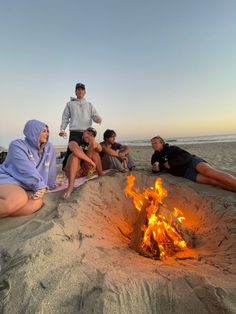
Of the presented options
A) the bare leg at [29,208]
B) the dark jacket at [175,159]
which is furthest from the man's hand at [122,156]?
the bare leg at [29,208]

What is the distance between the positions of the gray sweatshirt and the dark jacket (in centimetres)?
166

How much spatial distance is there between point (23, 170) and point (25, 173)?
5cm

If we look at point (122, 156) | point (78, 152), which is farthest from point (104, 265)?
point (122, 156)

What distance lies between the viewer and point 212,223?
3.39 metres

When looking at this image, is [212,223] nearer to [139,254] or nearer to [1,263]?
[139,254]

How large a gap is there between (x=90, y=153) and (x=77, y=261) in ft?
8.44

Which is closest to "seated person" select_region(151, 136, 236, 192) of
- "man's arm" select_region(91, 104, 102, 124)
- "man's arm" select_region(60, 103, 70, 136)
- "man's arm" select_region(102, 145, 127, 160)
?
"man's arm" select_region(102, 145, 127, 160)

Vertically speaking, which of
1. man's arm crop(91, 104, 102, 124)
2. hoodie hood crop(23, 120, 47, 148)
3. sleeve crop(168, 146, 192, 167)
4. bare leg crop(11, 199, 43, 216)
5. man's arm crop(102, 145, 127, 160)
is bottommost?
bare leg crop(11, 199, 43, 216)

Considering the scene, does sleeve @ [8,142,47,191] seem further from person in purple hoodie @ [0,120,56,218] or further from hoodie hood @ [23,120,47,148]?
hoodie hood @ [23,120,47,148]

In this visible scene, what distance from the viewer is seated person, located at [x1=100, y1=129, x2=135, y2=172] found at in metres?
5.04

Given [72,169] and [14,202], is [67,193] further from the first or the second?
[14,202]

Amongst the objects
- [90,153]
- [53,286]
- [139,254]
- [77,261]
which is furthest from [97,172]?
[53,286]

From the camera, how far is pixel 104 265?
2240 mm

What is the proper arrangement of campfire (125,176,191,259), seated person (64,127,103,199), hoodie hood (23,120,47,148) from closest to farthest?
campfire (125,176,191,259), hoodie hood (23,120,47,148), seated person (64,127,103,199)
